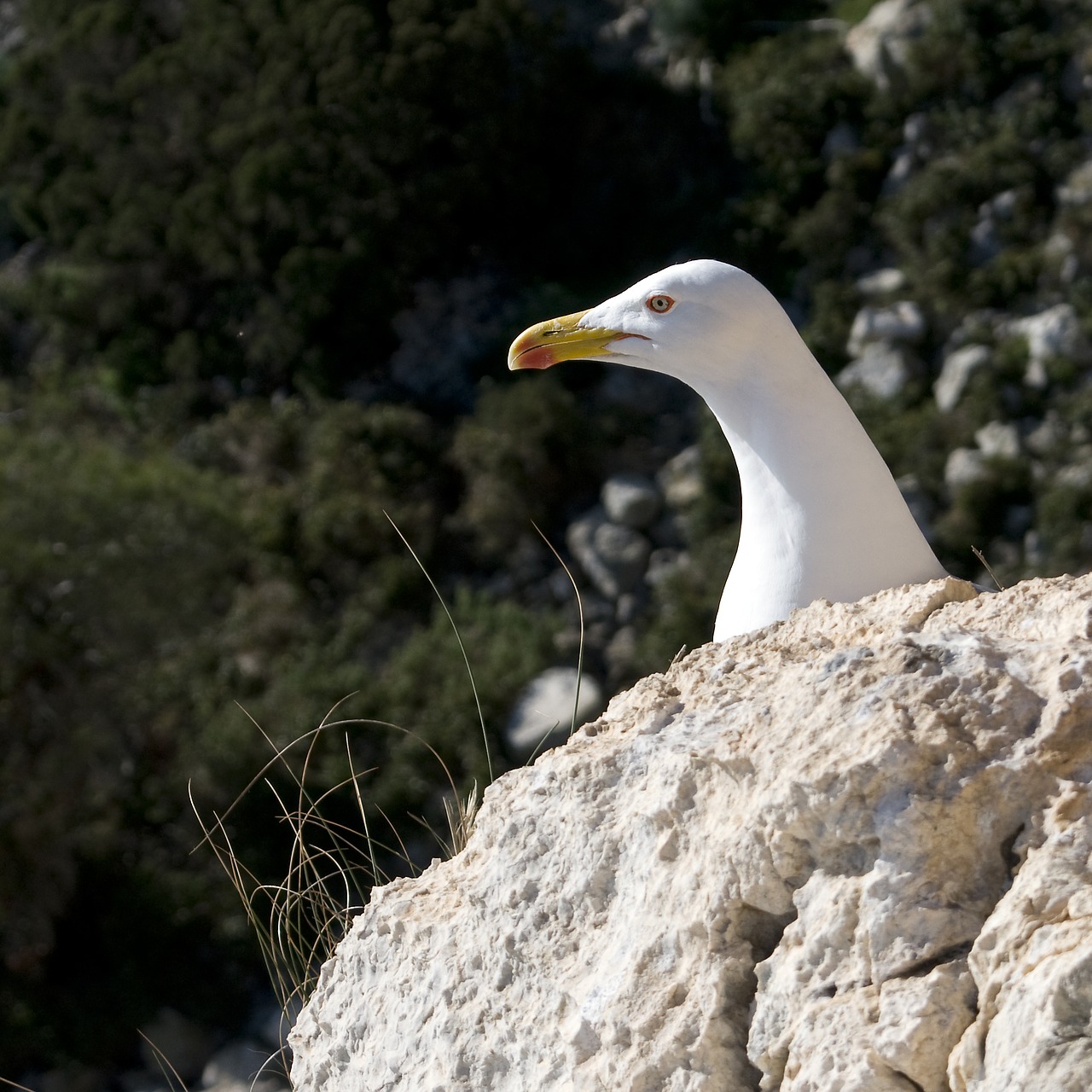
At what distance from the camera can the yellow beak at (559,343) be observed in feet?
10.2

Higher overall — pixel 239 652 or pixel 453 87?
pixel 453 87

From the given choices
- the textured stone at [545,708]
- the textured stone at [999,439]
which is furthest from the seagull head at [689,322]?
the textured stone at [999,439]

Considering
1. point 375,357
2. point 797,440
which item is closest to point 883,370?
point 375,357

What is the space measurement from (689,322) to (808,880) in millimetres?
1648

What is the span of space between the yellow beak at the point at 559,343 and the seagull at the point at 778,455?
0.50ft

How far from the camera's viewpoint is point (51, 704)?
12.8 meters

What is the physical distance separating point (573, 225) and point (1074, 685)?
16471mm

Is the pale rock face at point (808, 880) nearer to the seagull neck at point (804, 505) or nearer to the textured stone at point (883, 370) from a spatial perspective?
→ the seagull neck at point (804, 505)

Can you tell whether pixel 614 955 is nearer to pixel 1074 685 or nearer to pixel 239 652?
pixel 1074 685

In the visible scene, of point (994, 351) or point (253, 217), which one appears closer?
point (994, 351)

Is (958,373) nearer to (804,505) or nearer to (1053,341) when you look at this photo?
(1053,341)

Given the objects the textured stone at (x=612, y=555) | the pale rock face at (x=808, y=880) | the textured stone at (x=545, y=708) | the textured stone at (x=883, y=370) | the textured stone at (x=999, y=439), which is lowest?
the textured stone at (x=999, y=439)

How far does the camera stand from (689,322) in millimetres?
2857

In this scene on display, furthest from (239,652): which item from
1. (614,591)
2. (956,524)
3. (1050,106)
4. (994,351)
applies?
(1050,106)
